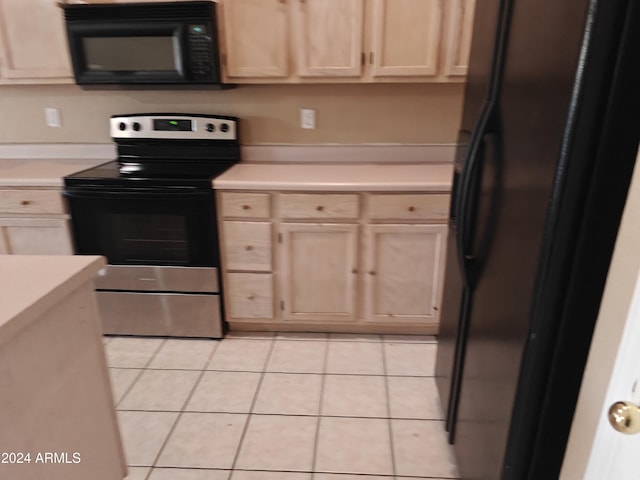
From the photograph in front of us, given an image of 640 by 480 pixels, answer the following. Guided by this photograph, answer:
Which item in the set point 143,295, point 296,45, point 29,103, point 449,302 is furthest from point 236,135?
point 449,302

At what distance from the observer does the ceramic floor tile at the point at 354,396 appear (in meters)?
2.02

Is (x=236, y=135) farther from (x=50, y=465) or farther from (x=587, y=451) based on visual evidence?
(x=587, y=451)

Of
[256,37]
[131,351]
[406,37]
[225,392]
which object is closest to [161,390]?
[225,392]

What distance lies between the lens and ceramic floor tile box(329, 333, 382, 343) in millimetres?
2588

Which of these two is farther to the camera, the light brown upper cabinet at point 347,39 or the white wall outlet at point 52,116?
the white wall outlet at point 52,116

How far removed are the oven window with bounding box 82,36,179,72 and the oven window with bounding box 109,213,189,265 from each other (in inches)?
30.6

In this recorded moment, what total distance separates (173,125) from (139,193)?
0.57 metres

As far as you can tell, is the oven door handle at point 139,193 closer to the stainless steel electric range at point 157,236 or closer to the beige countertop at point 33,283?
the stainless steel electric range at point 157,236

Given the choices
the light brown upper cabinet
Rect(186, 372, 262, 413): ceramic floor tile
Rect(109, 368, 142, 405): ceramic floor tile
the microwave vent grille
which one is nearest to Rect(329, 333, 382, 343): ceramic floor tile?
Rect(186, 372, 262, 413): ceramic floor tile

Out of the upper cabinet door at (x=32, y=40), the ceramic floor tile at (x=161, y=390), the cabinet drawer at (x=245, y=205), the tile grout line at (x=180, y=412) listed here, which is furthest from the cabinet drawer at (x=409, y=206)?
the upper cabinet door at (x=32, y=40)

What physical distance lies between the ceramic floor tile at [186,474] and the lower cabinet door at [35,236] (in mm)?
1333

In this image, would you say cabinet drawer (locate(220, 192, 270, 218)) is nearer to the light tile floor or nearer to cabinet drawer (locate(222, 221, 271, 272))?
cabinet drawer (locate(222, 221, 271, 272))

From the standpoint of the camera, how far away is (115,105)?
2828mm

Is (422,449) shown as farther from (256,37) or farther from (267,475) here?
(256,37)
